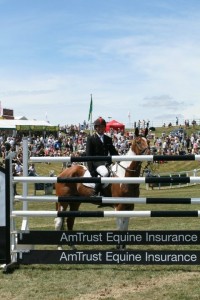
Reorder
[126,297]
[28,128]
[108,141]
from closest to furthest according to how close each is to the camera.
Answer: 1. [126,297]
2. [108,141]
3. [28,128]

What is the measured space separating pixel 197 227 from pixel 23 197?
552 centimetres

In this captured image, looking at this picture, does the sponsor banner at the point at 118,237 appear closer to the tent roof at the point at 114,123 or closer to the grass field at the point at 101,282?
the grass field at the point at 101,282

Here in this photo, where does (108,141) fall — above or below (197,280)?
above

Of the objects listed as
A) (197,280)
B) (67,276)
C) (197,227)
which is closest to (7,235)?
(67,276)

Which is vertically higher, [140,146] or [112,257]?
[140,146]

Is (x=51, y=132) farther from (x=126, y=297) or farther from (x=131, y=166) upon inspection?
(x=126, y=297)

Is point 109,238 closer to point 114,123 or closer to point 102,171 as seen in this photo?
point 102,171

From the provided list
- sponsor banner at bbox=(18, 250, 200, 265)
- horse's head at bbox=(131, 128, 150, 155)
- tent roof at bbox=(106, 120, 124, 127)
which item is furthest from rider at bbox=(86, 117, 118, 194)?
tent roof at bbox=(106, 120, 124, 127)

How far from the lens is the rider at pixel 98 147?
10.3m

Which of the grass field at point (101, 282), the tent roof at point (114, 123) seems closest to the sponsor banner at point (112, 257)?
the grass field at point (101, 282)

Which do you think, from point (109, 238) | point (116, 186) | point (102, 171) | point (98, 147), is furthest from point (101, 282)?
point (98, 147)

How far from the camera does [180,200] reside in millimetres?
7504

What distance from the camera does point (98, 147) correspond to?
10.3 m

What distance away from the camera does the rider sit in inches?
404
